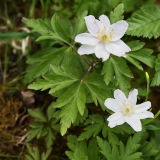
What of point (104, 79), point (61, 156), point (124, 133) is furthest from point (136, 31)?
point (61, 156)

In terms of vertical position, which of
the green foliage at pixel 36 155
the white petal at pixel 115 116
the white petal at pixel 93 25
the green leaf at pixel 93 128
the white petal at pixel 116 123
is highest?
the white petal at pixel 93 25

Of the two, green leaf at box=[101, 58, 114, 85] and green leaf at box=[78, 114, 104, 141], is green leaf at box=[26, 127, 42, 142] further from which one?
green leaf at box=[101, 58, 114, 85]

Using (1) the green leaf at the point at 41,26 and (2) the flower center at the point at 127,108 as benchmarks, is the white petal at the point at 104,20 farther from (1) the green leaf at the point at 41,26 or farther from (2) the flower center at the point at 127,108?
(2) the flower center at the point at 127,108

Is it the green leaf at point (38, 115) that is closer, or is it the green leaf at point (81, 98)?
the green leaf at point (81, 98)

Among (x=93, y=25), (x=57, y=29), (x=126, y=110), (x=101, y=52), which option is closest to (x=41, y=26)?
(x=57, y=29)

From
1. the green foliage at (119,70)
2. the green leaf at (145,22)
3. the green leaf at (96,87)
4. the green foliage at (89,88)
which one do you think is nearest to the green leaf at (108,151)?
the green foliage at (89,88)

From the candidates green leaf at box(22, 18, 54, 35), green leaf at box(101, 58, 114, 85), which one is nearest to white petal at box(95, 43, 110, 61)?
green leaf at box(101, 58, 114, 85)

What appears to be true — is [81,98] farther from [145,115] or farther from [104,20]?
[104,20]
